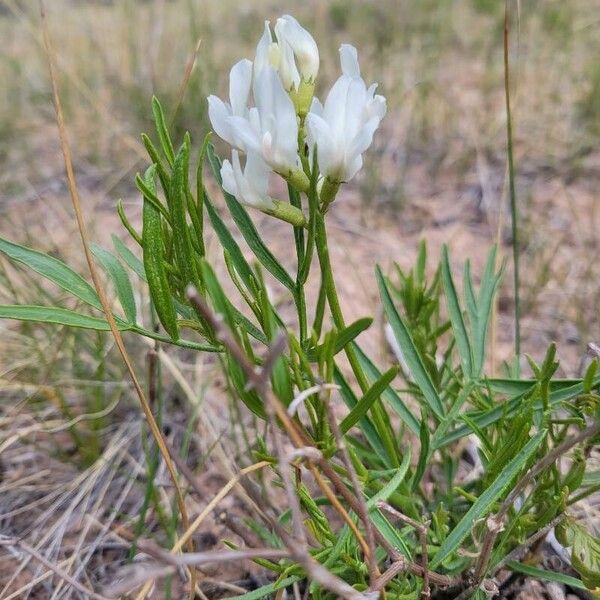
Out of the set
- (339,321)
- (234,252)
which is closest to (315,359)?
(339,321)

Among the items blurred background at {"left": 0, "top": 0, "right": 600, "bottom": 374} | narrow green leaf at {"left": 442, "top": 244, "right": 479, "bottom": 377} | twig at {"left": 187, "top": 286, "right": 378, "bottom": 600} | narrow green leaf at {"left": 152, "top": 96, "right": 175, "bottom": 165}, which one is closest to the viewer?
twig at {"left": 187, "top": 286, "right": 378, "bottom": 600}

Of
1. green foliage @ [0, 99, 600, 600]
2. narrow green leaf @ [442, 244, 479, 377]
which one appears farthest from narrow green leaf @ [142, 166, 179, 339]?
narrow green leaf @ [442, 244, 479, 377]

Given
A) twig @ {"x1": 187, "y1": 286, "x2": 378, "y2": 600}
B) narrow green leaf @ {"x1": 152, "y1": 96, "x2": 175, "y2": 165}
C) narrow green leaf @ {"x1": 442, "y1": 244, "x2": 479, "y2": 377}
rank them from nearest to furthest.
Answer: twig @ {"x1": 187, "y1": 286, "x2": 378, "y2": 600} → narrow green leaf @ {"x1": 152, "y1": 96, "x2": 175, "y2": 165} → narrow green leaf @ {"x1": 442, "y1": 244, "x2": 479, "y2": 377}

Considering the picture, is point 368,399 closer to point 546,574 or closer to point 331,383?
point 331,383

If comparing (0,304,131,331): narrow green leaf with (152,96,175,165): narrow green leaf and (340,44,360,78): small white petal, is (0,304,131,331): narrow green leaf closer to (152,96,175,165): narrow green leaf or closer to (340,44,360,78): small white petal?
(152,96,175,165): narrow green leaf

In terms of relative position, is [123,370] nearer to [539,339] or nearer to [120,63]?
[539,339]
